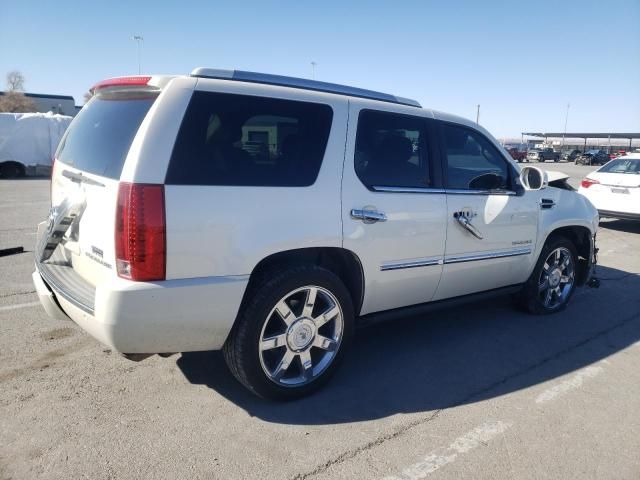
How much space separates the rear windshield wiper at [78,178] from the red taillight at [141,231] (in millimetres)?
338

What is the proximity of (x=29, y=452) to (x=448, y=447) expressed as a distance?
7.29 ft

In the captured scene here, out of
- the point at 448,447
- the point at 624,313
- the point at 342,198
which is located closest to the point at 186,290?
the point at 342,198

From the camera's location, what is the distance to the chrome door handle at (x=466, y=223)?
384 cm

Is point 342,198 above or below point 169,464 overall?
above

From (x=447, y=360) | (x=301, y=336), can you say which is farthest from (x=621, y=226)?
(x=301, y=336)

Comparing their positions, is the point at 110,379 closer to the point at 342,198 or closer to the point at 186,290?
the point at 186,290

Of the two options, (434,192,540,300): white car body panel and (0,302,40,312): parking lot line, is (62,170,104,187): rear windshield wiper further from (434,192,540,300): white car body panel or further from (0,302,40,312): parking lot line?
(434,192,540,300): white car body panel

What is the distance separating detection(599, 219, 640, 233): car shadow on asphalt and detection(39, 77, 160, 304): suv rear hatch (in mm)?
11057

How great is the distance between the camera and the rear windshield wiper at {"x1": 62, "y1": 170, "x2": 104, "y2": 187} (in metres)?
2.83

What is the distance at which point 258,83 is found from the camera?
9.97ft

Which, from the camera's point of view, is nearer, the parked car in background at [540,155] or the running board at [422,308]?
the running board at [422,308]

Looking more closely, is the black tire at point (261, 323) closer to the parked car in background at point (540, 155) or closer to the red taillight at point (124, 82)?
the red taillight at point (124, 82)

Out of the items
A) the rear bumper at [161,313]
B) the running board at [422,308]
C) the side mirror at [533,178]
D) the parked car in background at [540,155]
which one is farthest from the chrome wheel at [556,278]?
the parked car in background at [540,155]

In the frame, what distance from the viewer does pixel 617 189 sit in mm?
10344
